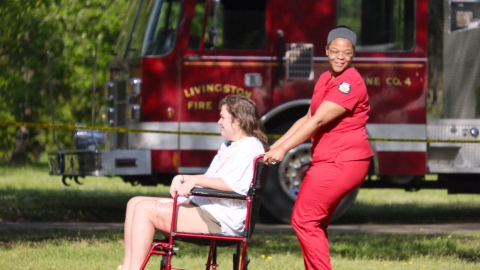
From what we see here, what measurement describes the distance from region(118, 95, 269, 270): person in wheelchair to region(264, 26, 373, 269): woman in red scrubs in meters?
0.30

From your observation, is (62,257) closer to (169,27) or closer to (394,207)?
(169,27)

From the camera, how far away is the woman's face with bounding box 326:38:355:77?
562cm

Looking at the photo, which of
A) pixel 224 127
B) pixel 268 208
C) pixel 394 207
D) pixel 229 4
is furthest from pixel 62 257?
pixel 394 207

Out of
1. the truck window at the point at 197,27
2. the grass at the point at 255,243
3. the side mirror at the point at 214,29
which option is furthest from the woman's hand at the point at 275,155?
the truck window at the point at 197,27

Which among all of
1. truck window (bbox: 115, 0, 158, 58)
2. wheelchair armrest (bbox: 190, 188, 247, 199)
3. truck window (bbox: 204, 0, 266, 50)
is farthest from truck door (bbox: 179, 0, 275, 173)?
wheelchair armrest (bbox: 190, 188, 247, 199)

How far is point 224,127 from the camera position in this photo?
5.90 metres

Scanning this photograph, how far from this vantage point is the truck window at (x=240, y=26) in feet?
34.6

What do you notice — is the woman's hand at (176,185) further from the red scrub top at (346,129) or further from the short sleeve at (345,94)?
the short sleeve at (345,94)

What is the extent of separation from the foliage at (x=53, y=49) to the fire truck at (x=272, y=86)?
759cm

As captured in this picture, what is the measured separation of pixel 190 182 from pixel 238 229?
389 mm

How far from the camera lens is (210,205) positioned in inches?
225

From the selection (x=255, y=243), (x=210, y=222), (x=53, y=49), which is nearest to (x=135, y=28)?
(x=255, y=243)

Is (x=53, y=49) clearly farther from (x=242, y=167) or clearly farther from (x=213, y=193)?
(x=213, y=193)

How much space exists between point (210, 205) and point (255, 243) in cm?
326
